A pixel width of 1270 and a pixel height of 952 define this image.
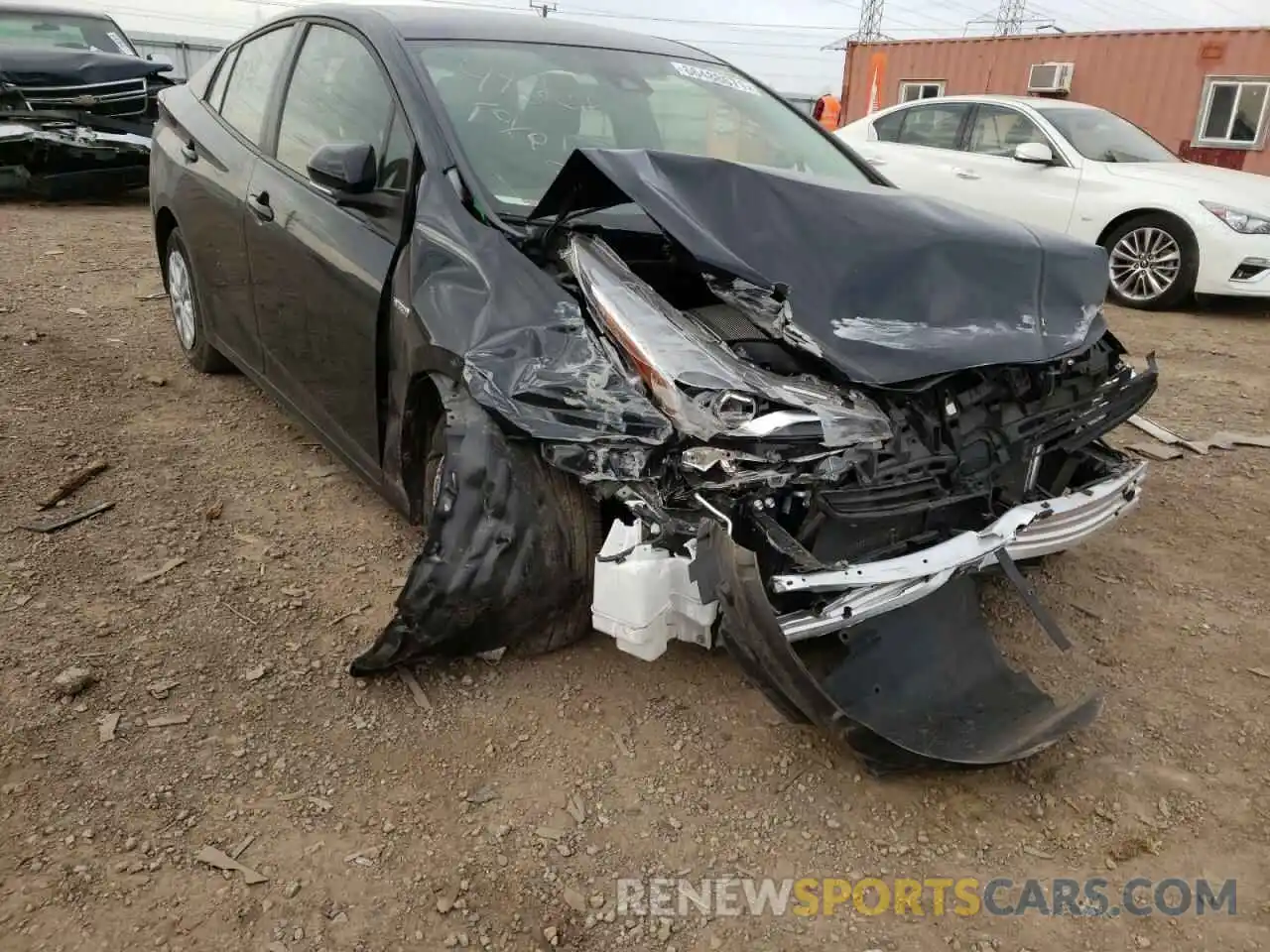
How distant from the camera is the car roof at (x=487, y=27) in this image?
10.8 ft

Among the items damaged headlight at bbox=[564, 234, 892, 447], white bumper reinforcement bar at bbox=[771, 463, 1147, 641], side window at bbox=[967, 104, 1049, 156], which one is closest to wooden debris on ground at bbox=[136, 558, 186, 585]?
damaged headlight at bbox=[564, 234, 892, 447]

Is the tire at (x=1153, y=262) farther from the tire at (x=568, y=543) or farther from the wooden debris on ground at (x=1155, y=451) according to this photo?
the tire at (x=568, y=543)

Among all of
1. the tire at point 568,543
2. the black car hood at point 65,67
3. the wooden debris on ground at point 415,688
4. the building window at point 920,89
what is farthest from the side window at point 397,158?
the building window at point 920,89

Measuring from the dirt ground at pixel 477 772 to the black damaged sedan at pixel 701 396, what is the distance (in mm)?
197

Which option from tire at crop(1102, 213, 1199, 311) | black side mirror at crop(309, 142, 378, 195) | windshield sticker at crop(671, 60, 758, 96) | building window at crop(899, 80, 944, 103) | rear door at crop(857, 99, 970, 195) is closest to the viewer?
black side mirror at crop(309, 142, 378, 195)

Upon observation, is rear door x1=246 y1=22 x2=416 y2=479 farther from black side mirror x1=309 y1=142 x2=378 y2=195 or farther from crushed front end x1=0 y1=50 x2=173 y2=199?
crushed front end x1=0 y1=50 x2=173 y2=199

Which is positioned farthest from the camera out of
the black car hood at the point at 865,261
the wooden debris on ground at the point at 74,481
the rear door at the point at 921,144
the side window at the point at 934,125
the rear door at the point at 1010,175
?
the side window at the point at 934,125

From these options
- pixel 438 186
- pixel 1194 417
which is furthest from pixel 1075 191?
pixel 438 186

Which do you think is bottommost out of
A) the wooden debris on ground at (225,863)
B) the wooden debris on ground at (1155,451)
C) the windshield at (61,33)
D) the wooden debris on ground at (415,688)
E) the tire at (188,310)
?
the wooden debris on ground at (225,863)

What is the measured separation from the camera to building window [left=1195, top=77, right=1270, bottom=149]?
39.4ft

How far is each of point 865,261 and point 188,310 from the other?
3.58 metres

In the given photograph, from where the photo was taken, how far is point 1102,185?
7.47 meters

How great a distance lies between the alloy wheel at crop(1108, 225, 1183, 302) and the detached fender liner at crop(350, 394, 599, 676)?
6146 mm

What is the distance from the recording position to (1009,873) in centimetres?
215
